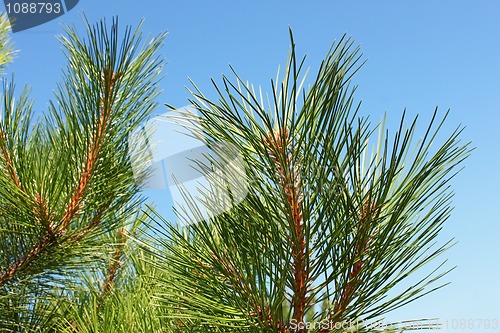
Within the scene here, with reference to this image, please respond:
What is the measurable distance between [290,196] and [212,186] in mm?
145

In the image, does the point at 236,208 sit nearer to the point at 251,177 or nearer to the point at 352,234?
the point at 251,177

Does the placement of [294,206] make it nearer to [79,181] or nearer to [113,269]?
[79,181]

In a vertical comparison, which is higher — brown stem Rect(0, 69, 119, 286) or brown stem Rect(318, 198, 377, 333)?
brown stem Rect(0, 69, 119, 286)

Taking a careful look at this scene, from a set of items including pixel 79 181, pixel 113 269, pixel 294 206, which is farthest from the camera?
pixel 113 269

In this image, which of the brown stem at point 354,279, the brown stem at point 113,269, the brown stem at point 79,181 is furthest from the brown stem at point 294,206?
the brown stem at point 113,269

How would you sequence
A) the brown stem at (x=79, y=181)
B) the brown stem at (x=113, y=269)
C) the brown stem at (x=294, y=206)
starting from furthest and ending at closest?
the brown stem at (x=113, y=269)
the brown stem at (x=79, y=181)
the brown stem at (x=294, y=206)

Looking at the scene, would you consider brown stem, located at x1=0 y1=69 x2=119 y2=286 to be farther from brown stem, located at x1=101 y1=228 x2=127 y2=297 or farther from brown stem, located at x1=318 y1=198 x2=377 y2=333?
brown stem, located at x1=318 y1=198 x2=377 y2=333

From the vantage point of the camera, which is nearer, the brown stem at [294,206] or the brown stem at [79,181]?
the brown stem at [294,206]

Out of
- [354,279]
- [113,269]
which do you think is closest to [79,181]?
[113,269]

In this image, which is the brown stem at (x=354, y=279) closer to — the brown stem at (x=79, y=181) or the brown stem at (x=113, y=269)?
the brown stem at (x=79, y=181)

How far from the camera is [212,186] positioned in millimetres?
770

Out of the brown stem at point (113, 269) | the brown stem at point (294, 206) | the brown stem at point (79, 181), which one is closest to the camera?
the brown stem at point (294, 206)

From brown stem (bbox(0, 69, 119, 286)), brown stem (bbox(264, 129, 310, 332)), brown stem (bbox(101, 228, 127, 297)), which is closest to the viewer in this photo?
brown stem (bbox(264, 129, 310, 332))

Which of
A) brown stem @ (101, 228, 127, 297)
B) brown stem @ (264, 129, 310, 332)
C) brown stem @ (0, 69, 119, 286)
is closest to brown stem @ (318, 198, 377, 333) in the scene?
brown stem @ (264, 129, 310, 332)
